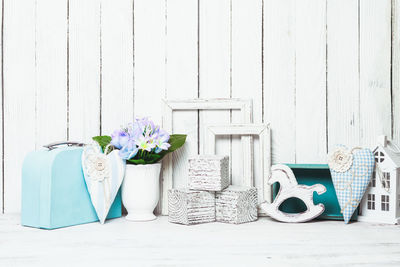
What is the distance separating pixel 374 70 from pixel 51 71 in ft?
3.35

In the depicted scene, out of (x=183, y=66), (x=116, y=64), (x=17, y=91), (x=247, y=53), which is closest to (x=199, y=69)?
(x=183, y=66)

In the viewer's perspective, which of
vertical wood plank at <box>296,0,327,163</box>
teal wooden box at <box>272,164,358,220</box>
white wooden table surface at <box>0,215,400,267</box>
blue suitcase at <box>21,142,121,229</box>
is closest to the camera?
white wooden table surface at <box>0,215,400,267</box>

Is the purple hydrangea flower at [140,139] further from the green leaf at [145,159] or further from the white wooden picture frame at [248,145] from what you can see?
the white wooden picture frame at [248,145]

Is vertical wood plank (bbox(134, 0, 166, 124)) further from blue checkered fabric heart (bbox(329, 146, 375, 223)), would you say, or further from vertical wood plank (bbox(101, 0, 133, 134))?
blue checkered fabric heart (bbox(329, 146, 375, 223))

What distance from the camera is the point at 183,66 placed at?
1.38 m

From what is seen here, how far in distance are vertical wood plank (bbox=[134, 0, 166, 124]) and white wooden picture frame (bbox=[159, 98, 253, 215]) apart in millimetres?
38

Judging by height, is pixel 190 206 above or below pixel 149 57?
below

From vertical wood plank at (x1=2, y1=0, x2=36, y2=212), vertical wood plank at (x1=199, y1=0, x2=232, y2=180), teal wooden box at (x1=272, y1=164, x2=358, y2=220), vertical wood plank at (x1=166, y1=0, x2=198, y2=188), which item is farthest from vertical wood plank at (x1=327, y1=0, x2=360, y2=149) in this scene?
vertical wood plank at (x1=2, y1=0, x2=36, y2=212)

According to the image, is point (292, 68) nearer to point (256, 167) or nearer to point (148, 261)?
point (256, 167)

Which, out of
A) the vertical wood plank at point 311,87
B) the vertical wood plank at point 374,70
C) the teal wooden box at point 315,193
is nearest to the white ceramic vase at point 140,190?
the teal wooden box at point 315,193

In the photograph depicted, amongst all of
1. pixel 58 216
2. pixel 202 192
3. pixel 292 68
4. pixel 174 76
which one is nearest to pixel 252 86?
pixel 292 68

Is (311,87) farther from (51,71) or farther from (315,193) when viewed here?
(51,71)

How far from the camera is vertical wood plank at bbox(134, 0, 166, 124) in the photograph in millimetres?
1381

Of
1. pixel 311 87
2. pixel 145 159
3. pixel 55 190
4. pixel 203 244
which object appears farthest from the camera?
pixel 311 87
